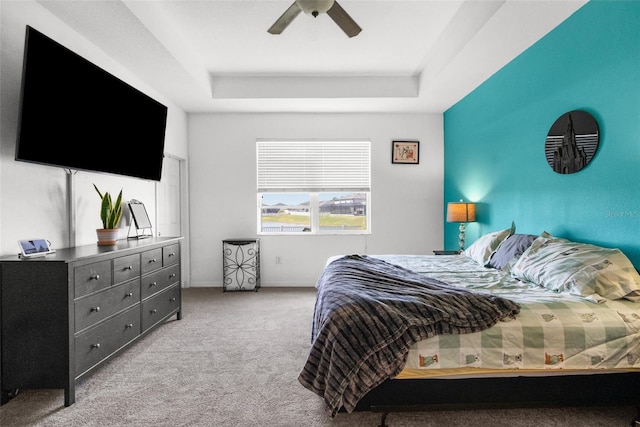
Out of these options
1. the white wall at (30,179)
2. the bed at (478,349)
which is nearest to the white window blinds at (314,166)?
the white wall at (30,179)

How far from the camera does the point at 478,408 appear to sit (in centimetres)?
190

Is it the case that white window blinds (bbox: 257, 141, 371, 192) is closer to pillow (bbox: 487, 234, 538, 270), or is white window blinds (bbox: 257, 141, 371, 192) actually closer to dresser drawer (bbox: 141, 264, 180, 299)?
dresser drawer (bbox: 141, 264, 180, 299)

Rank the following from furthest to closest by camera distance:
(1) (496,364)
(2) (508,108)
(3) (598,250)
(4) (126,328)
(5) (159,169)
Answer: (5) (159,169), (2) (508,108), (4) (126,328), (3) (598,250), (1) (496,364)

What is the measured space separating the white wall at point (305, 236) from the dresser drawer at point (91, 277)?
2772mm

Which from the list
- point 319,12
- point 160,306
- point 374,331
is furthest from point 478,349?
point 160,306

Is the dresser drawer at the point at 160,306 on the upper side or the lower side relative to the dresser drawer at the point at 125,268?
lower

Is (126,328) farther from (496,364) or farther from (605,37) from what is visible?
(605,37)

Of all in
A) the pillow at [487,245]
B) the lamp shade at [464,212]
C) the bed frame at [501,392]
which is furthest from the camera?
the lamp shade at [464,212]

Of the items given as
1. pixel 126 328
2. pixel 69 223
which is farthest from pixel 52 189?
pixel 126 328

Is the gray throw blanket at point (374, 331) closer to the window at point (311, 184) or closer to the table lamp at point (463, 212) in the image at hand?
the table lamp at point (463, 212)

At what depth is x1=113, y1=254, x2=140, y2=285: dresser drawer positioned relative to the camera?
261 centimetres

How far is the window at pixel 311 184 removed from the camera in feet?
17.4

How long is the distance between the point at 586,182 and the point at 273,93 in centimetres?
343

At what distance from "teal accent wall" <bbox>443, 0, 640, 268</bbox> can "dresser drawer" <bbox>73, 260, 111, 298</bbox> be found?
11.0 ft
